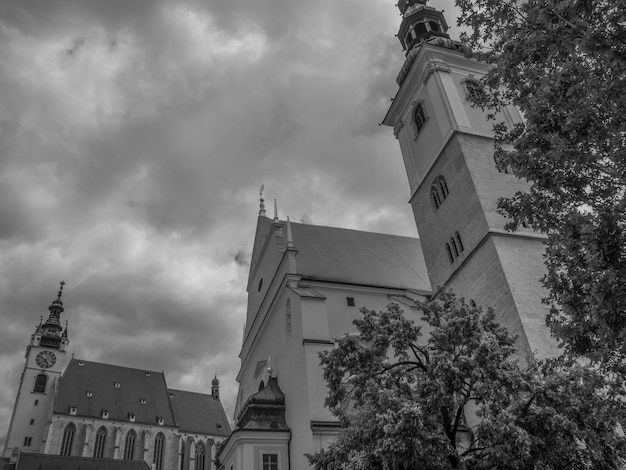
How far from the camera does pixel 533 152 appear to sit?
20.4 feet

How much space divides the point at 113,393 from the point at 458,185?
183ft

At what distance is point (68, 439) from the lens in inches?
2015

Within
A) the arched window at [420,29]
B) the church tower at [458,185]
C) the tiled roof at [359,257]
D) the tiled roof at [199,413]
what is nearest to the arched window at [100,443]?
the tiled roof at [199,413]

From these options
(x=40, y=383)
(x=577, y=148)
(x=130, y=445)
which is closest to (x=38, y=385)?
(x=40, y=383)

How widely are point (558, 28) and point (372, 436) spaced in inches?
283

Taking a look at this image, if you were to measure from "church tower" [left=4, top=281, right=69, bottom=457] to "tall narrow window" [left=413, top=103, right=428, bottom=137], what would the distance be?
53836 millimetres

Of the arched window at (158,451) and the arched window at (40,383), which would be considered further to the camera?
the arched window at (40,383)

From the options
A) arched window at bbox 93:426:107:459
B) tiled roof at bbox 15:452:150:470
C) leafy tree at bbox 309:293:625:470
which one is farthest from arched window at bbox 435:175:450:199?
arched window at bbox 93:426:107:459

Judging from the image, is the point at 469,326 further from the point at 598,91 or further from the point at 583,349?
the point at 598,91

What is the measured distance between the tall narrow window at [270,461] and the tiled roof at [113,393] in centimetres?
4578

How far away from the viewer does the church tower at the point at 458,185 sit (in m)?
13.1

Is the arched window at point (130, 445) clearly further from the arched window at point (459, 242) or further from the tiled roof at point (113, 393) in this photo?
the arched window at point (459, 242)

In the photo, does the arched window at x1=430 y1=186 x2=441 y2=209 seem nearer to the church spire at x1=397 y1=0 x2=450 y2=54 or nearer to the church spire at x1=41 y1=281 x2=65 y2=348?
the church spire at x1=397 y1=0 x2=450 y2=54

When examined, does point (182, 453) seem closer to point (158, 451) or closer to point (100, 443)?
point (158, 451)
